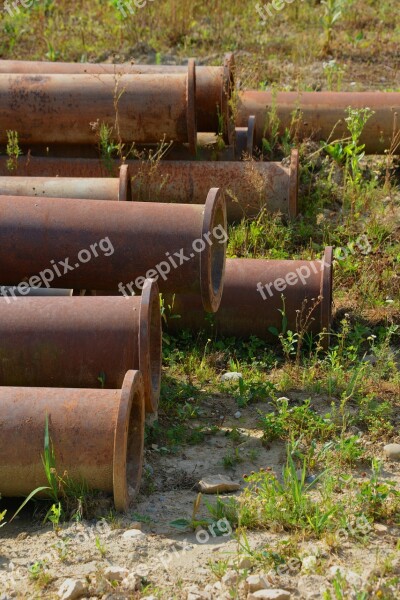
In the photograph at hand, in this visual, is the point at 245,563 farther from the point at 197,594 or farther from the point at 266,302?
the point at 266,302

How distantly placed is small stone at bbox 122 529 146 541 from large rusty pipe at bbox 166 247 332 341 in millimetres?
2106

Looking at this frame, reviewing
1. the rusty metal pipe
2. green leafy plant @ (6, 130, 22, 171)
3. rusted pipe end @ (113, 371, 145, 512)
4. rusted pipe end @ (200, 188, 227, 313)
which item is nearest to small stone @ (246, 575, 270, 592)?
rusted pipe end @ (113, 371, 145, 512)

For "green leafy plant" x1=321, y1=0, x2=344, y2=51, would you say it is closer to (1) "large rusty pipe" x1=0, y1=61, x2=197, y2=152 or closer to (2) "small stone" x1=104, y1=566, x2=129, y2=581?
(1) "large rusty pipe" x1=0, y1=61, x2=197, y2=152

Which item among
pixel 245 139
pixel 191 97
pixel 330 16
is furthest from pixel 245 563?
pixel 330 16

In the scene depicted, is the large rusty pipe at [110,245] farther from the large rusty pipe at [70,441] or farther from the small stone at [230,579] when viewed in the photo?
the small stone at [230,579]

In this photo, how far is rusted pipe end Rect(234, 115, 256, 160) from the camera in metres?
7.29

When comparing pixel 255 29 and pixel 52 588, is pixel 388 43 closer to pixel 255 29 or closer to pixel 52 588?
pixel 255 29

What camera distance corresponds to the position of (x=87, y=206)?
16.6 ft

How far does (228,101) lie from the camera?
7.02m

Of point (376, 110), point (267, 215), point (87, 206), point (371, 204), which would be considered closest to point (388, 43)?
point (376, 110)

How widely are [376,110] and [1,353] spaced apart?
4549 mm

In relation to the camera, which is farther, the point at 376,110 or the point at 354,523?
the point at 376,110

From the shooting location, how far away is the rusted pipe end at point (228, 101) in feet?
22.9

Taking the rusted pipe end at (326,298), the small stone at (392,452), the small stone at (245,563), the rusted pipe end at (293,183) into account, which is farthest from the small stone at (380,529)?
the rusted pipe end at (293,183)
